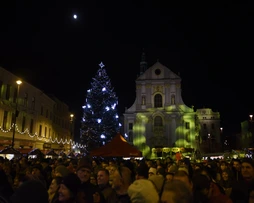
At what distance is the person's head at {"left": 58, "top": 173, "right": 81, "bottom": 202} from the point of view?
3.70 metres

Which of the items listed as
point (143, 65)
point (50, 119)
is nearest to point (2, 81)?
point (50, 119)

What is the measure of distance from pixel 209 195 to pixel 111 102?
4040 centimetres

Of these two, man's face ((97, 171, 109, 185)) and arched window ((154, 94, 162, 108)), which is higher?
arched window ((154, 94, 162, 108))

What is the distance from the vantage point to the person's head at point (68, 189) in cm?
370

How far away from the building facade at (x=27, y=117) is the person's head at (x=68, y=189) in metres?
18.0

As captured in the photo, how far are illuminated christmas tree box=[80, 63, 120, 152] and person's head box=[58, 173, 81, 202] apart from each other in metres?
38.3

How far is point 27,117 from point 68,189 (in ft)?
107

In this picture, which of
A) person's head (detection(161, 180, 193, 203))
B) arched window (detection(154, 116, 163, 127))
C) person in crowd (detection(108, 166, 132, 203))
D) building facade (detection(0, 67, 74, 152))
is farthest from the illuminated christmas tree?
person's head (detection(161, 180, 193, 203))

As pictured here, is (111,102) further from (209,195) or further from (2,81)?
(209,195)

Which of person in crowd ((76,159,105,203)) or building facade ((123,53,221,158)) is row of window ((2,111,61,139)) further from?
person in crowd ((76,159,105,203))

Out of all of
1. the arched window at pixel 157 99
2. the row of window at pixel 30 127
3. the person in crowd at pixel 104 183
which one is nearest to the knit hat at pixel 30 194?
the person in crowd at pixel 104 183

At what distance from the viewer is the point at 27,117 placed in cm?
3422

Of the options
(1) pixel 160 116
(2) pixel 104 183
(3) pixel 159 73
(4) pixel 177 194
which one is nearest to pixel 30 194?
(4) pixel 177 194

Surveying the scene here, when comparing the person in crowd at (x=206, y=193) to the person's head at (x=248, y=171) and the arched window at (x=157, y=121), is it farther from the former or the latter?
the arched window at (x=157, y=121)
